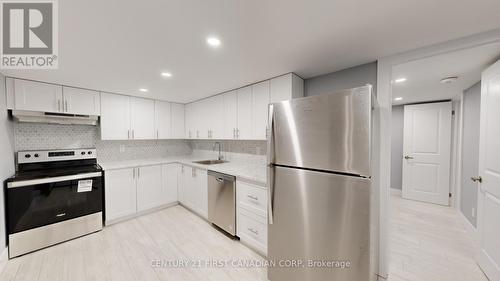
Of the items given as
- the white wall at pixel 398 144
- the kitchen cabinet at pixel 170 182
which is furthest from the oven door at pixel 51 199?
the white wall at pixel 398 144

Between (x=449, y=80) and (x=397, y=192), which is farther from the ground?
(x=449, y=80)

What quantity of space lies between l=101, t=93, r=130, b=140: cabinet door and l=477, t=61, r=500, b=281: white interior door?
189 inches

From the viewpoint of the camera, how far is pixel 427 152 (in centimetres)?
373

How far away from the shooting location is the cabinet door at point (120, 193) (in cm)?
278

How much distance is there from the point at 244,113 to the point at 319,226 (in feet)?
6.07

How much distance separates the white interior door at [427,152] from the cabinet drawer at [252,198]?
3890mm

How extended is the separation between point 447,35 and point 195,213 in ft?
12.5

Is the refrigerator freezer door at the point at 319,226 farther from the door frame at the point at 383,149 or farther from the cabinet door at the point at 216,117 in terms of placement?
the cabinet door at the point at 216,117

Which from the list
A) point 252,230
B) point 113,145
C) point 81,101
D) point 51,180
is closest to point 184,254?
point 252,230

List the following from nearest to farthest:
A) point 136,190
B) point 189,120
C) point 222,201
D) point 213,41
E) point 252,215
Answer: point 213,41, point 252,215, point 222,201, point 136,190, point 189,120

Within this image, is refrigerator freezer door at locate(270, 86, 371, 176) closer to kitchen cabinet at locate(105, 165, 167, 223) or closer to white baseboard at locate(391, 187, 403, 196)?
kitchen cabinet at locate(105, 165, 167, 223)

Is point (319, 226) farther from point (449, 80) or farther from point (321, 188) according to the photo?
point (449, 80)

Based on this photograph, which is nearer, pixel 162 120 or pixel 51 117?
pixel 51 117

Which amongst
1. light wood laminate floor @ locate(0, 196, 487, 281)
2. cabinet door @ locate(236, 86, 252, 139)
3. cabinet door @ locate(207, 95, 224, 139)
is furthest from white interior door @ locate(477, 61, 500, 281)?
cabinet door @ locate(207, 95, 224, 139)
